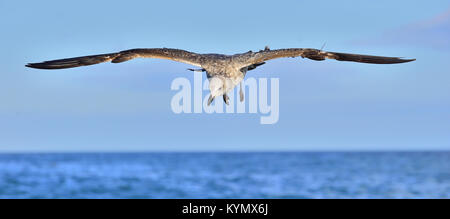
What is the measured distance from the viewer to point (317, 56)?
10922 mm

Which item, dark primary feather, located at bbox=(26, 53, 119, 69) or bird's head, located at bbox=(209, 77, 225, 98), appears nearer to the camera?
dark primary feather, located at bbox=(26, 53, 119, 69)

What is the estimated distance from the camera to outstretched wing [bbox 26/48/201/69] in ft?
34.6

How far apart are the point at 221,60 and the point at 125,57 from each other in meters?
1.75

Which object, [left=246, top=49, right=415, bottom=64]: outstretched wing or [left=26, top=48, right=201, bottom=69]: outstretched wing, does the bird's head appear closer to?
[left=26, top=48, right=201, bottom=69]: outstretched wing

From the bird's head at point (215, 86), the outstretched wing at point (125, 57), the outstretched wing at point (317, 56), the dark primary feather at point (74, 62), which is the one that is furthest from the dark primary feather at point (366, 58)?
the dark primary feather at point (74, 62)

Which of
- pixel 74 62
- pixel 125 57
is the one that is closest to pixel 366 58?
pixel 125 57

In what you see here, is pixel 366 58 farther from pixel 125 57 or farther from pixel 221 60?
pixel 125 57

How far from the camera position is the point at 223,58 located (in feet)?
34.6

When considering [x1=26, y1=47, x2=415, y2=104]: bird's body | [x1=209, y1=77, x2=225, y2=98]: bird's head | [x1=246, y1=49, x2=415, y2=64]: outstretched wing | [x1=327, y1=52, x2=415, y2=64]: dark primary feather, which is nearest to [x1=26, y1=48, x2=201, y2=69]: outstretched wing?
[x1=26, y1=47, x2=415, y2=104]: bird's body

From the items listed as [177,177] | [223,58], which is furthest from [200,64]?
[177,177]

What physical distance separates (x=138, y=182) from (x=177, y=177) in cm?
380

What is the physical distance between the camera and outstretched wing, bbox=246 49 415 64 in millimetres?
10461

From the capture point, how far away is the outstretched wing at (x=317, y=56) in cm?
1046

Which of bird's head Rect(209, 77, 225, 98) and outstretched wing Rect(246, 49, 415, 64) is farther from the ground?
outstretched wing Rect(246, 49, 415, 64)
